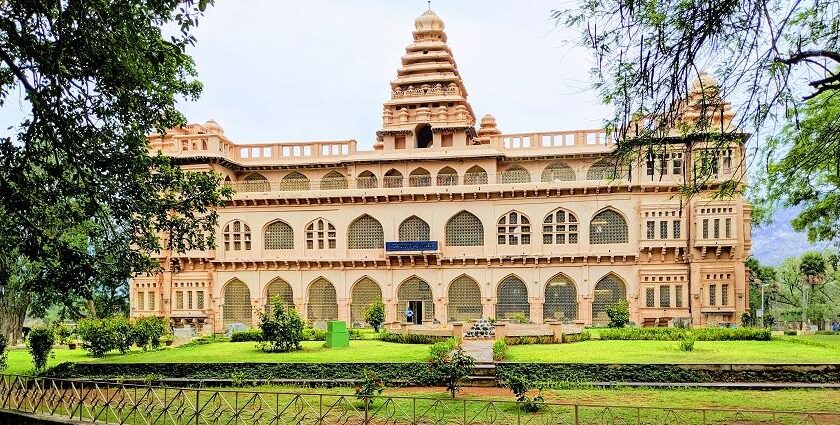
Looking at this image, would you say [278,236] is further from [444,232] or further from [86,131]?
[86,131]

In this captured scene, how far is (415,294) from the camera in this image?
38062mm

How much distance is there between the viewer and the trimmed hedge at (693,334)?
25.1 metres

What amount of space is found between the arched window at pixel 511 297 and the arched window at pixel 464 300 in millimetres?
983

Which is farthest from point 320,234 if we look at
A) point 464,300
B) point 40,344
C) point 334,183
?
point 40,344

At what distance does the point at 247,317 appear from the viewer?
3916 centimetres

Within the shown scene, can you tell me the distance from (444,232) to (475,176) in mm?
3195

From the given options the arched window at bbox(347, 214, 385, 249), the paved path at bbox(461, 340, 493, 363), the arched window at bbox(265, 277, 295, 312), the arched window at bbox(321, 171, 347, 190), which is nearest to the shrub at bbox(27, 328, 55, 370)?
the paved path at bbox(461, 340, 493, 363)

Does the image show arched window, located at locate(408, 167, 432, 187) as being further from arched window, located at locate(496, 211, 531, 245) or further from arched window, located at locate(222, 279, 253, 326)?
arched window, located at locate(222, 279, 253, 326)

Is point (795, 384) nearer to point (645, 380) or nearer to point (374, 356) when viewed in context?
point (645, 380)

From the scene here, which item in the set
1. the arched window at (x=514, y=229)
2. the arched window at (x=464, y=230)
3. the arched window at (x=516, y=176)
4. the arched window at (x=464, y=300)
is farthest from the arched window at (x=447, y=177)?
the arched window at (x=464, y=300)

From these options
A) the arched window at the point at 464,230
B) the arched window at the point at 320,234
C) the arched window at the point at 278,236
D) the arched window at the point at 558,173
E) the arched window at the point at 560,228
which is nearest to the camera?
the arched window at the point at 560,228

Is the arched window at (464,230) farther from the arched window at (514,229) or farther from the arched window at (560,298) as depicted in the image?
the arched window at (560,298)

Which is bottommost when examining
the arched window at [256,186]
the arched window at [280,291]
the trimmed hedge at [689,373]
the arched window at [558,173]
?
the trimmed hedge at [689,373]

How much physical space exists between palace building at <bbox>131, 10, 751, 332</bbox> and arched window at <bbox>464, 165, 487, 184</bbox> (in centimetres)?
8
